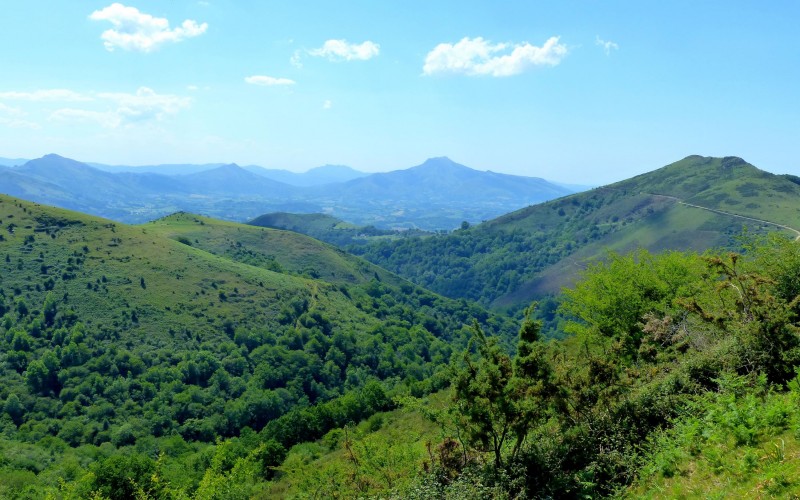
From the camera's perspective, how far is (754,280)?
15336 millimetres

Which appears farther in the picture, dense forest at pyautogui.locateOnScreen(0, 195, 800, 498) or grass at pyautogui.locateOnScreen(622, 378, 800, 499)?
dense forest at pyautogui.locateOnScreen(0, 195, 800, 498)

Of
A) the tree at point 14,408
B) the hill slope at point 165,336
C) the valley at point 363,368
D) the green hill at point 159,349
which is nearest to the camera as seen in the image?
the valley at point 363,368

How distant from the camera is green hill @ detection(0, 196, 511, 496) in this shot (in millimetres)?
67812

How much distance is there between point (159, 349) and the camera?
292ft

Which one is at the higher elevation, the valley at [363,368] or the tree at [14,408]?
the valley at [363,368]

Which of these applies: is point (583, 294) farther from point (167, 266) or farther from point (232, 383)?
point (167, 266)

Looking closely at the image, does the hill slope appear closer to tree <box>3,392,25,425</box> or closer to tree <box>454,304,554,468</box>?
tree <box>3,392,25,425</box>

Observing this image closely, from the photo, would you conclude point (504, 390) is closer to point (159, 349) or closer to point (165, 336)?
point (159, 349)

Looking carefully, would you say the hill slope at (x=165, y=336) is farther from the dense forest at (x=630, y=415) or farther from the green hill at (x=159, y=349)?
the dense forest at (x=630, y=415)

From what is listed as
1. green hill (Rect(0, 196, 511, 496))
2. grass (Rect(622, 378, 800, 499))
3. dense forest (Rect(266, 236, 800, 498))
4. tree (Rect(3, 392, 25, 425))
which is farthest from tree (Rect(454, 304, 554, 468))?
tree (Rect(3, 392, 25, 425))

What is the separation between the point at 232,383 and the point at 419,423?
203 feet

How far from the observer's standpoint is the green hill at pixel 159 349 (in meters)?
67.8

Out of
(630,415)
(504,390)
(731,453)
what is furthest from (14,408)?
(731,453)

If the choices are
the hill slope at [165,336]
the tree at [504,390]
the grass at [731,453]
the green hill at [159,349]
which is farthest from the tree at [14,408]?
the grass at [731,453]
